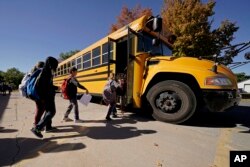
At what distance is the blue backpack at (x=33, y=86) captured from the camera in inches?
153

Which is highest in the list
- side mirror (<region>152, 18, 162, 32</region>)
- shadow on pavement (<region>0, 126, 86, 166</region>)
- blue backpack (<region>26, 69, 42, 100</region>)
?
side mirror (<region>152, 18, 162, 32</region>)

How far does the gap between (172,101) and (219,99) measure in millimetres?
961

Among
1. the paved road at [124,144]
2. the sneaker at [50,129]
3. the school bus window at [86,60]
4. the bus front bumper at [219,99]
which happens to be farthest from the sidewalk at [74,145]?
the school bus window at [86,60]

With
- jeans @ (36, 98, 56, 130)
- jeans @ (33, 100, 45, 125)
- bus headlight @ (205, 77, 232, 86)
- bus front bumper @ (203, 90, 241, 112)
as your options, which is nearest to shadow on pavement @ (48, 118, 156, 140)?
jeans @ (36, 98, 56, 130)

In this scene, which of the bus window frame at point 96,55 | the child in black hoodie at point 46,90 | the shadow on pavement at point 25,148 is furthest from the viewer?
the bus window frame at point 96,55

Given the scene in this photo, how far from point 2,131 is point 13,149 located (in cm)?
119

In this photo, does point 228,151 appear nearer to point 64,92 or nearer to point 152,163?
point 152,163

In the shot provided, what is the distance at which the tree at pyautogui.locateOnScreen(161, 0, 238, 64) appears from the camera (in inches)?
615

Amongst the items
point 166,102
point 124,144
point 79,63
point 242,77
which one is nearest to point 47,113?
point 124,144

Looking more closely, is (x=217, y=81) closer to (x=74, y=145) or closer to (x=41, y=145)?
(x=74, y=145)

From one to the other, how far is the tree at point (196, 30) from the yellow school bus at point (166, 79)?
9.69m

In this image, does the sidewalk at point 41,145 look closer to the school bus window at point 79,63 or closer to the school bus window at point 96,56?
the school bus window at point 96,56

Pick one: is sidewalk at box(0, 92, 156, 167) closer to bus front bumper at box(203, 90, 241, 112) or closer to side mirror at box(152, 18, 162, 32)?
bus front bumper at box(203, 90, 241, 112)

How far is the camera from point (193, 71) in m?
4.73
